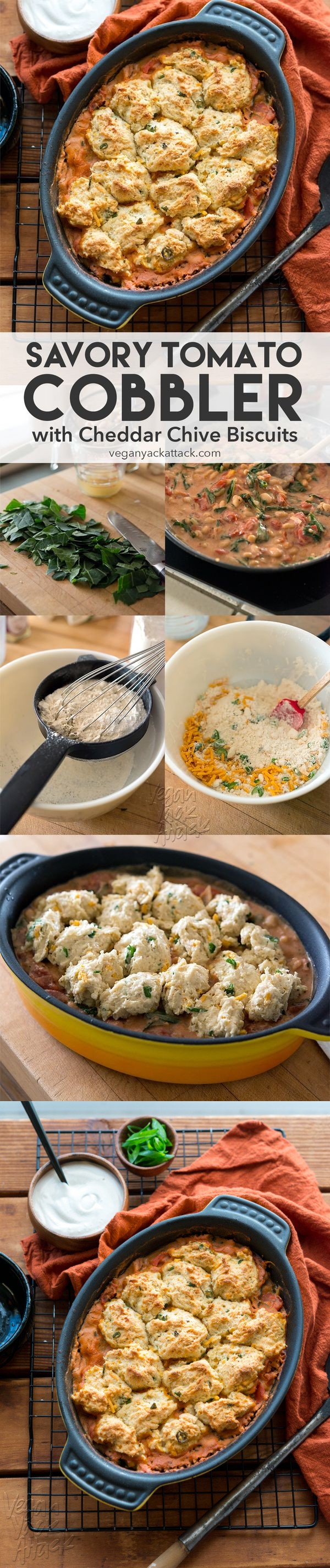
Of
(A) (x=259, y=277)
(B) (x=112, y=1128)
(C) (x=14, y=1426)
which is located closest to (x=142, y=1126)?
(B) (x=112, y=1128)

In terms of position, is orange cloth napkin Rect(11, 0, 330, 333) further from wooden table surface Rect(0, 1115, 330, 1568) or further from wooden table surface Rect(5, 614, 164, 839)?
wooden table surface Rect(0, 1115, 330, 1568)

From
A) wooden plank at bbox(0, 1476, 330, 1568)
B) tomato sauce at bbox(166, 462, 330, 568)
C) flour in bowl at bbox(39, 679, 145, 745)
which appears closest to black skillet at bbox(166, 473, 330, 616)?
tomato sauce at bbox(166, 462, 330, 568)

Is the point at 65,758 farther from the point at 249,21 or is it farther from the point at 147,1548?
the point at 249,21

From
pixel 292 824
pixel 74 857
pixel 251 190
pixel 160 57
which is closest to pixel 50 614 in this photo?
pixel 74 857

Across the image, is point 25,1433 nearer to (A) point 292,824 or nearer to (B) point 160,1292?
(B) point 160,1292

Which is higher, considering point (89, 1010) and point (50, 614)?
point (50, 614)

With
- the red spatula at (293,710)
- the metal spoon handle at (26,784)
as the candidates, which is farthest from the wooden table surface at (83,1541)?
the red spatula at (293,710)

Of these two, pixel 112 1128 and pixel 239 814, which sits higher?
pixel 239 814
